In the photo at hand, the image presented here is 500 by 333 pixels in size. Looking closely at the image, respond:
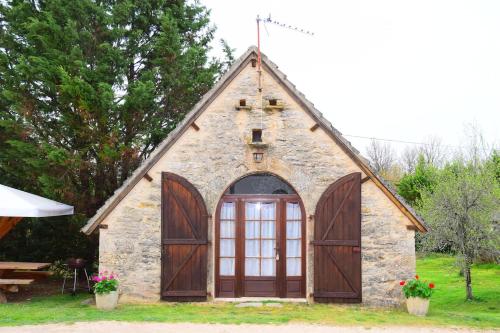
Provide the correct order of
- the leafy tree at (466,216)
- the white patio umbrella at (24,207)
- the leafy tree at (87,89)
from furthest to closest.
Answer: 1. the leafy tree at (466,216)
2. the leafy tree at (87,89)
3. the white patio umbrella at (24,207)

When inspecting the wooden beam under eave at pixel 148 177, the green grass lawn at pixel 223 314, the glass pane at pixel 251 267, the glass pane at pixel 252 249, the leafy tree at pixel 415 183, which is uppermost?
the leafy tree at pixel 415 183

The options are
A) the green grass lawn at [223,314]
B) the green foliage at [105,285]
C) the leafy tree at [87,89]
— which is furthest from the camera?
the leafy tree at [87,89]

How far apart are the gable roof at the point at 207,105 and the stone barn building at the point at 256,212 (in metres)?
0.03

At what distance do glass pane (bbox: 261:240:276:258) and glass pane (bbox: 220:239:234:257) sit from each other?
68 cm

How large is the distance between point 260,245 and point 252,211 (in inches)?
29.9

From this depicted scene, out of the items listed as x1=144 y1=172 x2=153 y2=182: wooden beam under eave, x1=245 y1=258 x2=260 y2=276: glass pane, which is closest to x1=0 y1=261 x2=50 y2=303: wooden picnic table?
x1=144 y1=172 x2=153 y2=182: wooden beam under eave

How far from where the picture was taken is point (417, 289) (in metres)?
11.0

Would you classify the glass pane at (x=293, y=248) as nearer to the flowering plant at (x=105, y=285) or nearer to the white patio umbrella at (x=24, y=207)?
the flowering plant at (x=105, y=285)

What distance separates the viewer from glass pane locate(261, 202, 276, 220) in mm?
11969

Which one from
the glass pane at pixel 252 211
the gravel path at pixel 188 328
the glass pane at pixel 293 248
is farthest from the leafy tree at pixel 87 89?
the gravel path at pixel 188 328

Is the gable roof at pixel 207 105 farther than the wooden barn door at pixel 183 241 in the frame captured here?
No

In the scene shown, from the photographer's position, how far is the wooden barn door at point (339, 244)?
11672mm

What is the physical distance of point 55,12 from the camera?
14320 millimetres

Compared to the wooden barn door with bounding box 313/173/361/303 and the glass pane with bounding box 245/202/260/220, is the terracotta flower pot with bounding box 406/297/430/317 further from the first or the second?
the glass pane with bounding box 245/202/260/220
